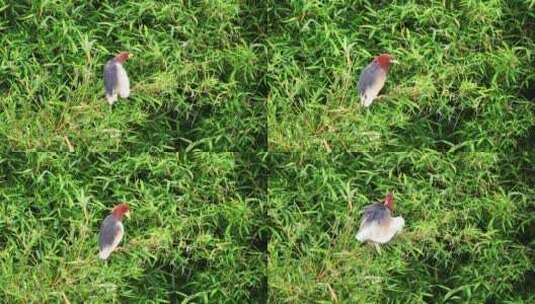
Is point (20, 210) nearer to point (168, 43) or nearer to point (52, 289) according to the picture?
point (52, 289)

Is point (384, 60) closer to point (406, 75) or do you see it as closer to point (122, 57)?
point (406, 75)

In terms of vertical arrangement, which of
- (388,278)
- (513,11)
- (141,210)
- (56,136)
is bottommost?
(388,278)

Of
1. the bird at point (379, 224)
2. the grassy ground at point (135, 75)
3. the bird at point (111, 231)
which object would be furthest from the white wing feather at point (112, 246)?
the bird at point (379, 224)

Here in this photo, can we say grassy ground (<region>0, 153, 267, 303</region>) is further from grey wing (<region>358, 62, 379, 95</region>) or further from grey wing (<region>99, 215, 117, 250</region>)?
grey wing (<region>358, 62, 379, 95</region>)

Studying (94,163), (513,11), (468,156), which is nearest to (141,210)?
(94,163)

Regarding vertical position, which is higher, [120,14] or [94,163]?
[120,14]

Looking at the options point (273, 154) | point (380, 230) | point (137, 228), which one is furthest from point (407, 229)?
point (137, 228)

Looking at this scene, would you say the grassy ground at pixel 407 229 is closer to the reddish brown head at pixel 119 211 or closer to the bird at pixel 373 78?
the bird at pixel 373 78
